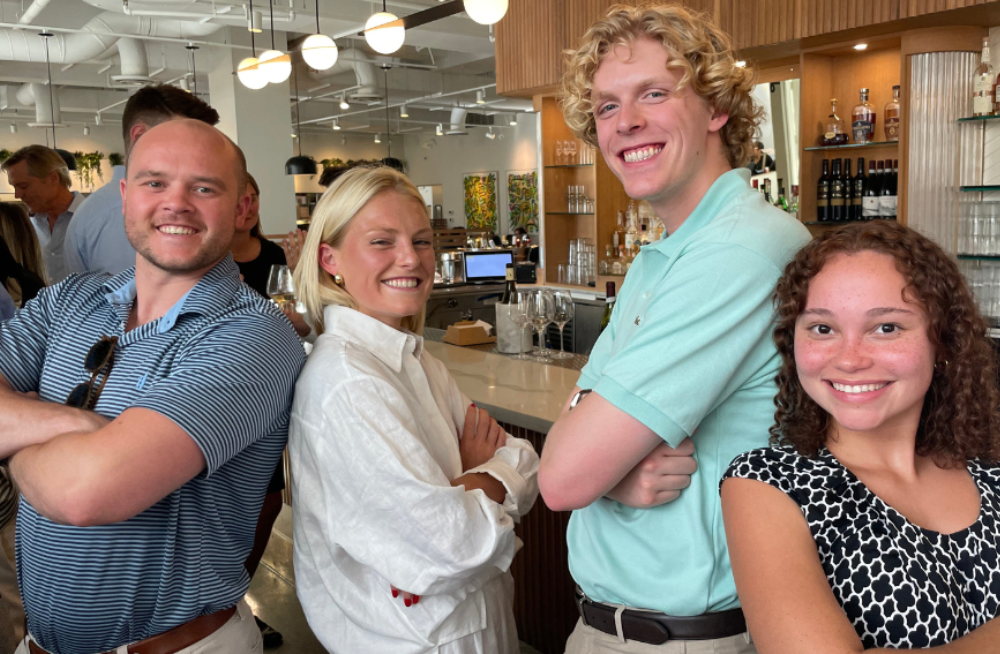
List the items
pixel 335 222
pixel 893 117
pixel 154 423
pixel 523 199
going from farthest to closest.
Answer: pixel 523 199
pixel 893 117
pixel 335 222
pixel 154 423

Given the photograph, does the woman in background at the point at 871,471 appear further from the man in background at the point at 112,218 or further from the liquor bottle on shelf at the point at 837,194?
the liquor bottle on shelf at the point at 837,194

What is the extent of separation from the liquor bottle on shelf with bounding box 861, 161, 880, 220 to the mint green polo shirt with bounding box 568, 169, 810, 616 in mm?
3634

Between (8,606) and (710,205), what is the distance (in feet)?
7.97

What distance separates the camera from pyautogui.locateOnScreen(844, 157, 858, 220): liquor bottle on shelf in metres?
4.65

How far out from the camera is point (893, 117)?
4.46 m

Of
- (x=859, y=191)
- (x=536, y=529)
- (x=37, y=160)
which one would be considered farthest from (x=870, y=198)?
(x=37, y=160)

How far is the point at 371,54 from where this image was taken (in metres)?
12.8

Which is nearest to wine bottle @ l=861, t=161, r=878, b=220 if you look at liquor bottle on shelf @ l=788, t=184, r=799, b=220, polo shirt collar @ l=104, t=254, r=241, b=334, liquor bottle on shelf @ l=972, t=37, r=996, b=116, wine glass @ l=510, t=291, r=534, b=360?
liquor bottle on shelf @ l=788, t=184, r=799, b=220

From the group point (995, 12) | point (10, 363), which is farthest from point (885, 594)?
point (995, 12)

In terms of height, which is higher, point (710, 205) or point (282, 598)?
point (710, 205)

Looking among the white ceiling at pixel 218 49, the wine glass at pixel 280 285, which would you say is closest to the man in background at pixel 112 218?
the wine glass at pixel 280 285

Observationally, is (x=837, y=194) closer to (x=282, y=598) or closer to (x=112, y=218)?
(x=282, y=598)

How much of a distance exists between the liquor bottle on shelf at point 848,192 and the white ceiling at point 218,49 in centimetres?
572

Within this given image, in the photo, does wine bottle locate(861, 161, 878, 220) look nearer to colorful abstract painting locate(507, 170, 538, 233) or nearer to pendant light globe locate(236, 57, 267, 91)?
pendant light globe locate(236, 57, 267, 91)
